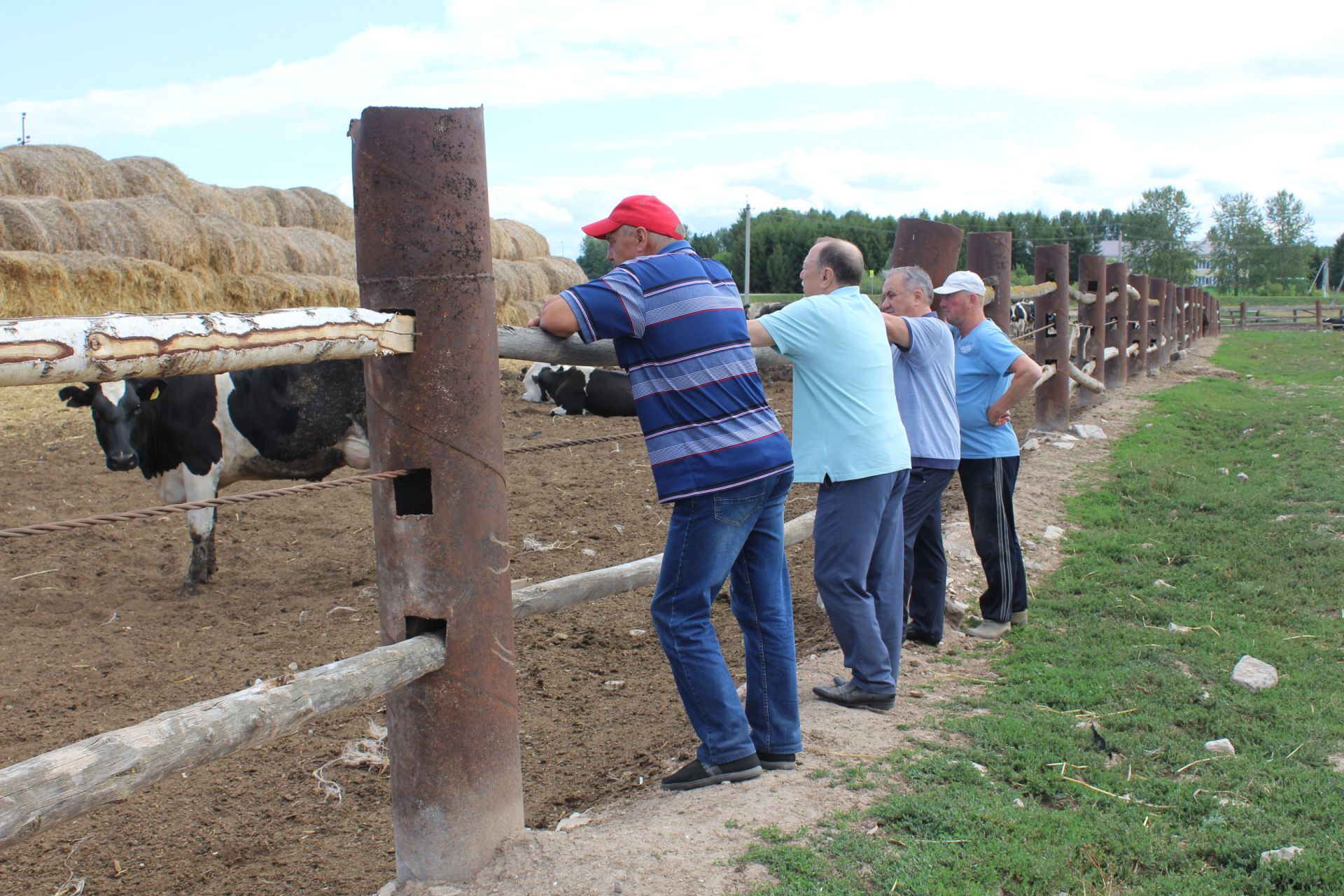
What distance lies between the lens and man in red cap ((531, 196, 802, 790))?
2826mm

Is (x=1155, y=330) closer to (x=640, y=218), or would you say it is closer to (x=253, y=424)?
(x=253, y=424)

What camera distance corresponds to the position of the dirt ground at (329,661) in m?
2.95

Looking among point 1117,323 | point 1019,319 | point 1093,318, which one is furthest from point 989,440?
point 1019,319

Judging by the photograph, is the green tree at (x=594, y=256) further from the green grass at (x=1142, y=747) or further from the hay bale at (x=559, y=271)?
the green grass at (x=1142, y=747)

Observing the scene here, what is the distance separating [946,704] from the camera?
3.96 metres

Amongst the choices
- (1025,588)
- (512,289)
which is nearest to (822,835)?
(1025,588)

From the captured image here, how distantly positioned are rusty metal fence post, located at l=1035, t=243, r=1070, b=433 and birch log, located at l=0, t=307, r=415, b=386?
951 cm

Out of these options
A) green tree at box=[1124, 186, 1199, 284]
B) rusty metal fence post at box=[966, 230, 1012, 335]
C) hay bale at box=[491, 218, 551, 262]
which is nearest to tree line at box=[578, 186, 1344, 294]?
green tree at box=[1124, 186, 1199, 284]

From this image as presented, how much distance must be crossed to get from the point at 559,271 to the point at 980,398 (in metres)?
19.8

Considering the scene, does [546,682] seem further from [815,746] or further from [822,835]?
[822,835]

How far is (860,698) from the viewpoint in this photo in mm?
3836

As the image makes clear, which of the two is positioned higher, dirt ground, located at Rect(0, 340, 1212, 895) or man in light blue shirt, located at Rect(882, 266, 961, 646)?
man in light blue shirt, located at Rect(882, 266, 961, 646)

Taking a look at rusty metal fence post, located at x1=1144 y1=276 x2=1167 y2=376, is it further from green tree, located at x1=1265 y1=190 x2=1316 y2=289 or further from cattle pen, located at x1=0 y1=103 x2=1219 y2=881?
green tree, located at x1=1265 y1=190 x2=1316 y2=289

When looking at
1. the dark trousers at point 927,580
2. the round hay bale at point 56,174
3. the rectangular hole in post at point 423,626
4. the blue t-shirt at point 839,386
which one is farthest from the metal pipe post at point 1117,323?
the round hay bale at point 56,174
